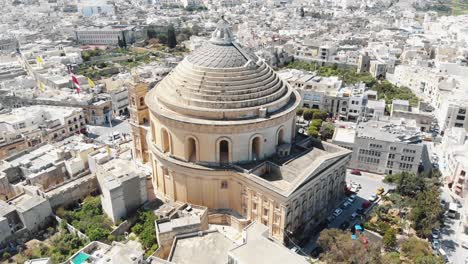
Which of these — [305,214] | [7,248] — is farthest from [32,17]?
[305,214]

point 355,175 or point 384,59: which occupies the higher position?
point 384,59

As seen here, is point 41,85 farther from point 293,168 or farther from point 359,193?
point 359,193

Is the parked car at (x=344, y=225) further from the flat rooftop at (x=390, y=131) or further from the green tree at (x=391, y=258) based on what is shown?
the flat rooftop at (x=390, y=131)

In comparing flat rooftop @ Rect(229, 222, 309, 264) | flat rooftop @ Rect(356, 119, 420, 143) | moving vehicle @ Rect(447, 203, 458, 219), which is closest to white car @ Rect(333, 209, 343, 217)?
flat rooftop @ Rect(356, 119, 420, 143)

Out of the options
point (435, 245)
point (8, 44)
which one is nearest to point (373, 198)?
point (435, 245)

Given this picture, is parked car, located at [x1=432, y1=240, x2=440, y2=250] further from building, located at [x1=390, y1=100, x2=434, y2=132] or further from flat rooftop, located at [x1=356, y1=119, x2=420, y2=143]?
building, located at [x1=390, y1=100, x2=434, y2=132]

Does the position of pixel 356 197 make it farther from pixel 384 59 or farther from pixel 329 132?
pixel 384 59
